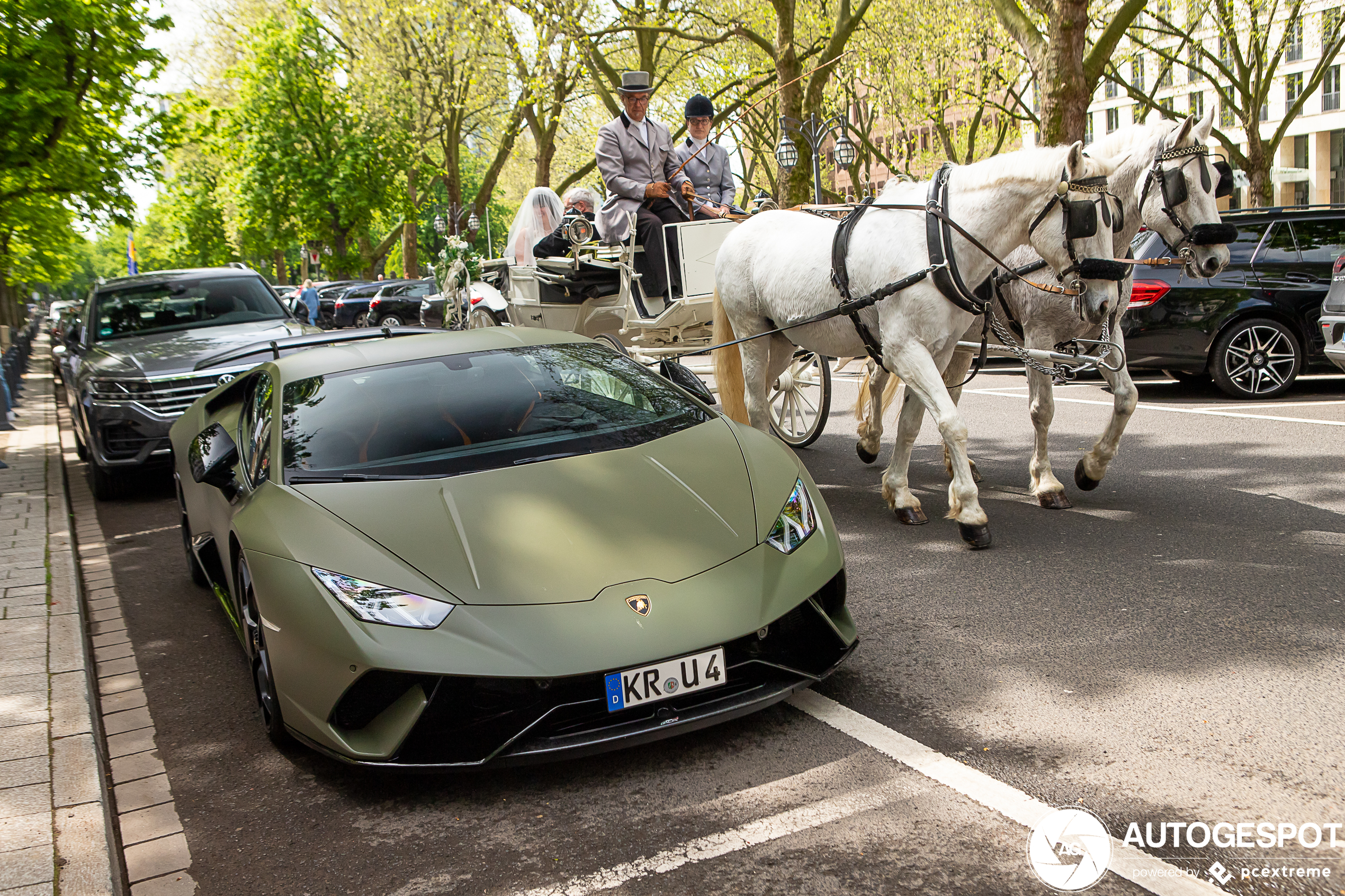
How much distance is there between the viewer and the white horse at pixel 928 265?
19.0ft

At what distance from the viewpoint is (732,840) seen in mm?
3076

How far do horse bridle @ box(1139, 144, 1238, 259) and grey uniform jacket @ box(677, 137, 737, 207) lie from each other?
14.8ft

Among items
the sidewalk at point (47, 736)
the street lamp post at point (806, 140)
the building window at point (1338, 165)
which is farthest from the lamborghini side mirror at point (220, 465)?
the building window at point (1338, 165)

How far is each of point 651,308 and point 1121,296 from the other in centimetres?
390

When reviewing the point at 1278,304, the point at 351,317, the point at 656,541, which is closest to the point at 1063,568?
the point at 656,541

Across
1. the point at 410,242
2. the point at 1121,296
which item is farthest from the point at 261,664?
the point at 410,242

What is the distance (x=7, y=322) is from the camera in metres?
28.7

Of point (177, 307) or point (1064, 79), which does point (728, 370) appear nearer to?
point (177, 307)

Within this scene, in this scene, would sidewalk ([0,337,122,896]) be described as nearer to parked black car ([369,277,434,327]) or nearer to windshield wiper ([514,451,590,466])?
windshield wiper ([514,451,590,466])

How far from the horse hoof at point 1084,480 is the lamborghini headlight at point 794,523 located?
3.30 m

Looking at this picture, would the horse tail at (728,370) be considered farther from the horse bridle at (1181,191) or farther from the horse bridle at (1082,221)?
the horse bridle at (1181,191)

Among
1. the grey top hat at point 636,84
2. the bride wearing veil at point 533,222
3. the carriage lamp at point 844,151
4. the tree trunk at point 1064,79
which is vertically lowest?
the bride wearing veil at point 533,222

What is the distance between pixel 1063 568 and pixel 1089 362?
1.49 metres

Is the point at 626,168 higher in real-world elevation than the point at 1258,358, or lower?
higher
